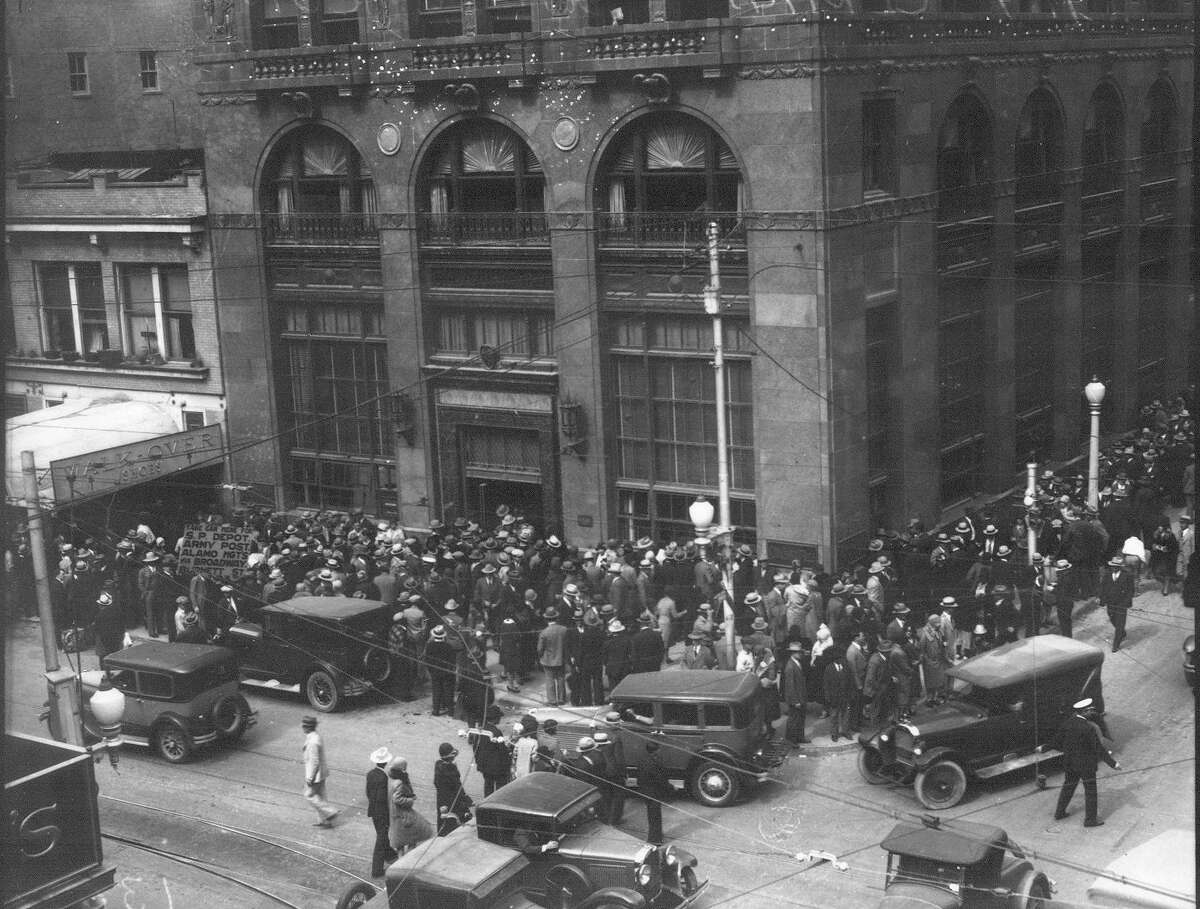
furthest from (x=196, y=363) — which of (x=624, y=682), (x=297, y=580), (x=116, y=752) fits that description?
(x=624, y=682)

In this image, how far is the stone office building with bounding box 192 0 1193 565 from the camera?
29312 millimetres

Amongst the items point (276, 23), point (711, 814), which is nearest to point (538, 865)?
point (711, 814)

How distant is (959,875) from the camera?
15227 mm

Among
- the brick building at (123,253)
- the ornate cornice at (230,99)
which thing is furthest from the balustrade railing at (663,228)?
the brick building at (123,253)

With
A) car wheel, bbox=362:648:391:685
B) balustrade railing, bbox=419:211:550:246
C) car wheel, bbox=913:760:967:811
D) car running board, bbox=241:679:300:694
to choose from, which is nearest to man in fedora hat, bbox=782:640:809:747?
car wheel, bbox=913:760:967:811

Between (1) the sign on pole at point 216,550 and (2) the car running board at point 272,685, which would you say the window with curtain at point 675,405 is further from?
(2) the car running board at point 272,685

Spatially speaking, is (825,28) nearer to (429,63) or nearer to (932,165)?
(932,165)

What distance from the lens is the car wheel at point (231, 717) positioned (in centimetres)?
2264

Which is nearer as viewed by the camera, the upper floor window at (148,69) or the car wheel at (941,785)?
the car wheel at (941,785)

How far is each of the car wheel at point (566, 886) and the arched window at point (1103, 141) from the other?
25.2 m

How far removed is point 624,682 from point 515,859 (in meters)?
5.24

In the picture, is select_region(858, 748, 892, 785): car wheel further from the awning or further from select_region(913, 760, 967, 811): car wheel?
the awning

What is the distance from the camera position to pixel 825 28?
92.0ft

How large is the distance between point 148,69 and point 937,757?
74.9 feet
